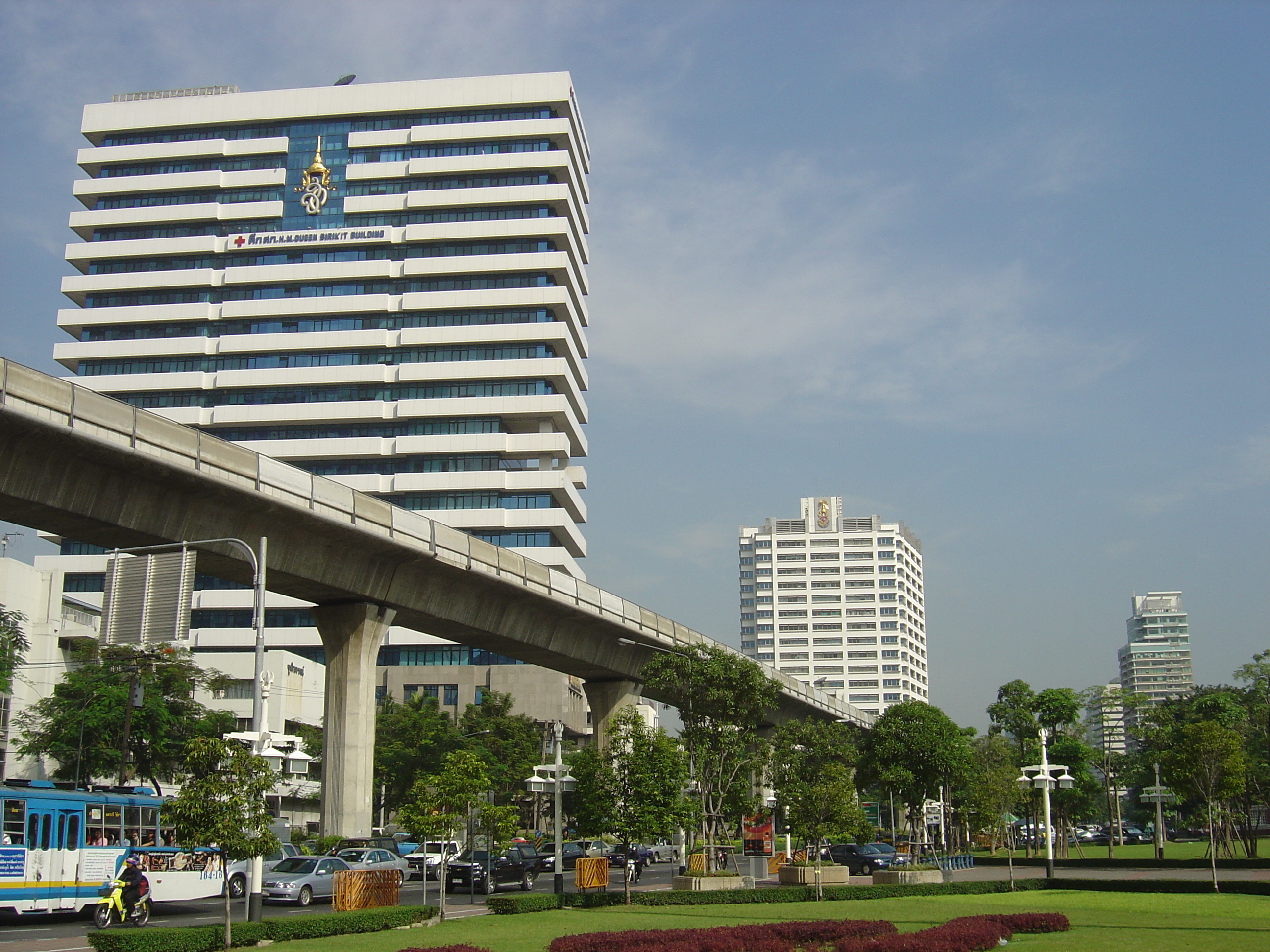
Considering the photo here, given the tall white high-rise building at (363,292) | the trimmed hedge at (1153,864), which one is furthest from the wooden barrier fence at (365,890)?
the tall white high-rise building at (363,292)

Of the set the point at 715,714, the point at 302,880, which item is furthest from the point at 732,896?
the point at 302,880

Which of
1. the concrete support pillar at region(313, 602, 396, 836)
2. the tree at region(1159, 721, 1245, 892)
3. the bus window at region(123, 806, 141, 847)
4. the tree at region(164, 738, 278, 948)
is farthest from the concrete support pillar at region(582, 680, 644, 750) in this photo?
the tree at region(164, 738, 278, 948)

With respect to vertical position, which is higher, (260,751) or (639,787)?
(260,751)

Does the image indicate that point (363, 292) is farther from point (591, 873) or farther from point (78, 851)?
point (78, 851)

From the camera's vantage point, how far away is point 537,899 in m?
33.4

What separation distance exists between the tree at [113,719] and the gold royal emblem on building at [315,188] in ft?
227

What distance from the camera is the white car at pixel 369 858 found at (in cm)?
3816

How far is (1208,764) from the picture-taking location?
44.2 m

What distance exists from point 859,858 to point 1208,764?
17170mm

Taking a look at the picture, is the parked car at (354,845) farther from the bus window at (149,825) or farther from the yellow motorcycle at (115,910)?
the yellow motorcycle at (115,910)

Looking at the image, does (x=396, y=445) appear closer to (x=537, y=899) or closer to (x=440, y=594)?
(x=440, y=594)

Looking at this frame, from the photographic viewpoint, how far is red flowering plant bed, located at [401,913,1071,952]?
19797mm

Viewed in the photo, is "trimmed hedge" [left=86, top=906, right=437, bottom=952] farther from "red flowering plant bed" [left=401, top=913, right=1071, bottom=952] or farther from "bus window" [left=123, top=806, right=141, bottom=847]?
"bus window" [left=123, top=806, right=141, bottom=847]

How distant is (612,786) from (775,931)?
50.1 feet
